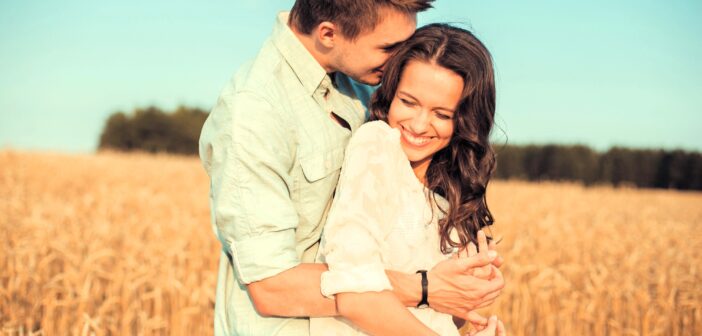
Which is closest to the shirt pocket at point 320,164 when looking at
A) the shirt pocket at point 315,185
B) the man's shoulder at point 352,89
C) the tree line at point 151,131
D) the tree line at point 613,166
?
the shirt pocket at point 315,185

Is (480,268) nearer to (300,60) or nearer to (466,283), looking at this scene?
(466,283)

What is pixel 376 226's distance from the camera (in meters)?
1.91

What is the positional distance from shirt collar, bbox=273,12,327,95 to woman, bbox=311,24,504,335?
0.92 feet

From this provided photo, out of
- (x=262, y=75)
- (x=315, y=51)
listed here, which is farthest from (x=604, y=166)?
(x=262, y=75)

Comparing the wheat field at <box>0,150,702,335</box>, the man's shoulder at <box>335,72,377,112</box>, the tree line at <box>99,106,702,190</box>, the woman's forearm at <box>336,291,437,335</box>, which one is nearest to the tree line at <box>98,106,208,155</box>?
the tree line at <box>99,106,702,190</box>

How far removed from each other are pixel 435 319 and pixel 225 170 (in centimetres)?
87

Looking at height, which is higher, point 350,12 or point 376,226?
point 350,12

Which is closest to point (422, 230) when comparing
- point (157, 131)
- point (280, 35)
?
point (280, 35)

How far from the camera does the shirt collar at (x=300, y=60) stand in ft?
7.38

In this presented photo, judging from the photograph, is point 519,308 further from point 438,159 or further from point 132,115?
point 132,115

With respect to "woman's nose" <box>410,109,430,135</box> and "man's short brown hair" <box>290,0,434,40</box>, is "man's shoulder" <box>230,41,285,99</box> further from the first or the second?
"woman's nose" <box>410,109,430,135</box>

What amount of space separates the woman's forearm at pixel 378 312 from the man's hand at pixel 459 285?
155 millimetres

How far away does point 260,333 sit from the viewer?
2.15 m

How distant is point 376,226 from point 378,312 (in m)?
0.26
